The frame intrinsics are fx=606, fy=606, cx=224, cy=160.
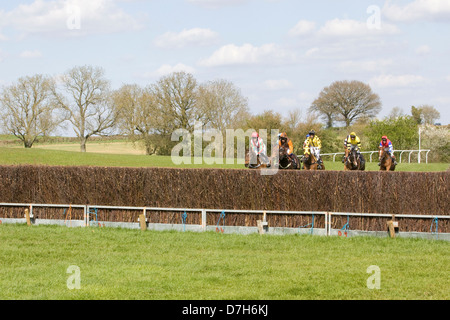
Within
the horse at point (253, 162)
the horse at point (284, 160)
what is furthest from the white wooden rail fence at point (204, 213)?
the horse at point (253, 162)

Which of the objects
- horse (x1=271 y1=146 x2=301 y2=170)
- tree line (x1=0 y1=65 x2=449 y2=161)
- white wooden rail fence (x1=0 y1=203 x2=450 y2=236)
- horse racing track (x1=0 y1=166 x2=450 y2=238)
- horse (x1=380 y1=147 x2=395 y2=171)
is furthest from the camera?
tree line (x1=0 y1=65 x2=449 y2=161)

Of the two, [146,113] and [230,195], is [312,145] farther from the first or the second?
[146,113]

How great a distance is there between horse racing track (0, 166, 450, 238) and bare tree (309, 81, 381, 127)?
180ft

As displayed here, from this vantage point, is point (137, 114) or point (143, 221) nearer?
point (143, 221)

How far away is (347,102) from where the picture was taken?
69.2 m

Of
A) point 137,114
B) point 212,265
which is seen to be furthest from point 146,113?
point 212,265

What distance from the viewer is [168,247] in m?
11.5

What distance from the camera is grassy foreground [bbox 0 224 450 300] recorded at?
7906 mm

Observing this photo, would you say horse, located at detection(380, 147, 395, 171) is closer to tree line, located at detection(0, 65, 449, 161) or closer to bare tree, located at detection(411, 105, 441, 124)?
tree line, located at detection(0, 65, 449, 161)

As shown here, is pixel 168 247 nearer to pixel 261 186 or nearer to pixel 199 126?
pixel 261 186

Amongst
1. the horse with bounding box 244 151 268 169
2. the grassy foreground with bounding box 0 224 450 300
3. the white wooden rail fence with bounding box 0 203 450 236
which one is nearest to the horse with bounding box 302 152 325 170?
the horse with bounding box 244 151 268 169

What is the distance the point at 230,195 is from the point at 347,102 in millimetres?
57361

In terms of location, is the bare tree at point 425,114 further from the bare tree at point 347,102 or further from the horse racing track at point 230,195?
the horse racing track at point 230,195
